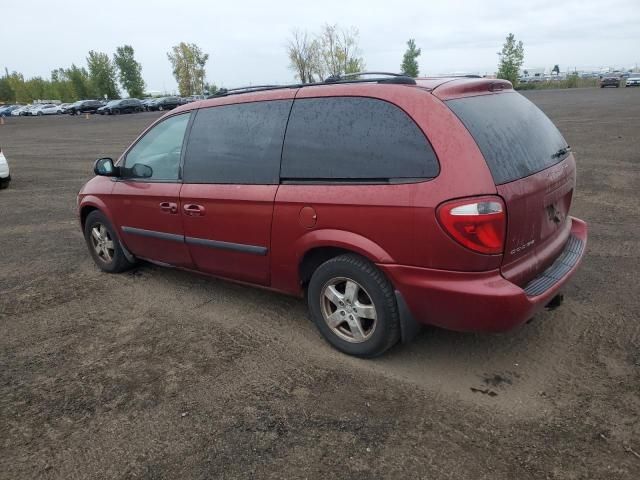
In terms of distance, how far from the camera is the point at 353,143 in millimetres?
3174

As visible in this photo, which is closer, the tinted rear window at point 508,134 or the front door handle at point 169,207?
the tinted rear window at point 508,134

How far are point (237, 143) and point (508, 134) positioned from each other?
1.88m

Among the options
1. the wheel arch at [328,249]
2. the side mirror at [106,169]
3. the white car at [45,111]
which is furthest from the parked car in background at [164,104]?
the wheel arch at [328,249]

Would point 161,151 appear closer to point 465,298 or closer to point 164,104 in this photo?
point 465,298

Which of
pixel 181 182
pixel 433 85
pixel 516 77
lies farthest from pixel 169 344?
pixel 516 77

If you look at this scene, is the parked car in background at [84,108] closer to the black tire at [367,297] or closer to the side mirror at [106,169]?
the side mirror at [106,169]

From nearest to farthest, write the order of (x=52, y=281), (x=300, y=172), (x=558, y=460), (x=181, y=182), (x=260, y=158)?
(x=558, y=460), (x=300, y=172), (x=260, y=158), (x=181, y=182), (x=52, y=281)

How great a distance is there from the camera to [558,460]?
2.47m

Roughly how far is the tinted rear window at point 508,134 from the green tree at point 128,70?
87.2 metres

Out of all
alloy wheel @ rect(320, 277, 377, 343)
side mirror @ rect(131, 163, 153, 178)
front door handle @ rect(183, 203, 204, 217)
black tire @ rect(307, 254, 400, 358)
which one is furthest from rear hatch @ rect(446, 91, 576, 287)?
side mirror @ rect(131, 163, 153, 178)

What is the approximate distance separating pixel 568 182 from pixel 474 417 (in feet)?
5.65

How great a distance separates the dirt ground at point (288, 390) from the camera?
101 inches

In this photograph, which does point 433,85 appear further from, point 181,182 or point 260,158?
A: point 181,182

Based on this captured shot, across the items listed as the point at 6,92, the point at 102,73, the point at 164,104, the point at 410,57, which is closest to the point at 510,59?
the point at 410,57
